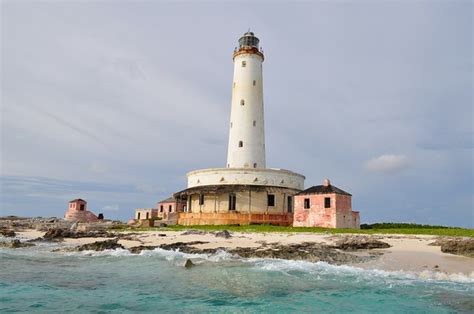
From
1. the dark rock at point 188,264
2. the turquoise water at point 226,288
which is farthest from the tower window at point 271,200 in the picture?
the dark rock at point 188,264

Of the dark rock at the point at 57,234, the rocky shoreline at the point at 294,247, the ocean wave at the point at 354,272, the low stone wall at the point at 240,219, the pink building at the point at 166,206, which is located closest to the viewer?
the ocean wave at the point at 354,272

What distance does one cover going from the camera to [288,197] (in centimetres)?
3881

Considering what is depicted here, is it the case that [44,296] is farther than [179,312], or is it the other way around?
[44,296]

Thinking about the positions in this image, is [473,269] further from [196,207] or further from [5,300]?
[196,207]

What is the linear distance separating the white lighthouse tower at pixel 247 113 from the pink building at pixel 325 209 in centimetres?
970

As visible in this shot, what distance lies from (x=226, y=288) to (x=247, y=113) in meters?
32.2

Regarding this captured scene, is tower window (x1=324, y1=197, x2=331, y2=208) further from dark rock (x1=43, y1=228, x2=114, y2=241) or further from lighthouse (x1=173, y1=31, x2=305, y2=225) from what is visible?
dark rock (x1=43, y1=228, x2=114, y2=241)

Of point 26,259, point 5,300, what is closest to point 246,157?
point 26,259

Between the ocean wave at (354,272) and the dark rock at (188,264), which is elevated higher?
the ocean wave at (354,272)

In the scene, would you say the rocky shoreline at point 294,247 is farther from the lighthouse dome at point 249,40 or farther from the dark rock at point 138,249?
the lighthouse dome at point 249,40

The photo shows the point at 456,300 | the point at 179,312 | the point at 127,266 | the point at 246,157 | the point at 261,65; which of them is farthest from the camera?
the point at 261,65

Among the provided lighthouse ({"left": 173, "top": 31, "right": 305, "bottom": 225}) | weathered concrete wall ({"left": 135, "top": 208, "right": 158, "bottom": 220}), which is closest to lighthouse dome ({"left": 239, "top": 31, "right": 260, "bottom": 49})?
lighthouse ({"left": 173, "top": 31, "right": 305, "bottom": 225})

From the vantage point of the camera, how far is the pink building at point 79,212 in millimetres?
55606

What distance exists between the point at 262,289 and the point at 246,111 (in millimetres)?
32299
